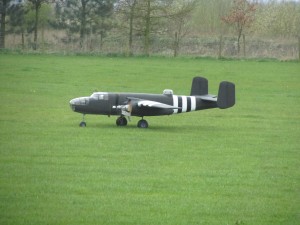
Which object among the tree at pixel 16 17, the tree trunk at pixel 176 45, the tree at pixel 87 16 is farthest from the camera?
the tree at pixel 87 16

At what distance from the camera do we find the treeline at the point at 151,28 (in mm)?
61250

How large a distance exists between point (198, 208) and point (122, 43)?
5291 centimetres

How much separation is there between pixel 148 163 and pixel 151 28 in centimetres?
4455

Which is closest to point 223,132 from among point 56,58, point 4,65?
point 4,65

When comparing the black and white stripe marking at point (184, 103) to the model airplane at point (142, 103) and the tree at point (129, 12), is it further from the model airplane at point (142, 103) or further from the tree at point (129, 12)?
the tree at point (129, 12)

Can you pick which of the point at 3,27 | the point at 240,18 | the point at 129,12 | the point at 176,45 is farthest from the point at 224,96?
the point at 240,18

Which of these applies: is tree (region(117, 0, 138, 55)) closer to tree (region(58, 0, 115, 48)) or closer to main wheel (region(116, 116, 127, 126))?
tree (region(58, 0, 115, 48))

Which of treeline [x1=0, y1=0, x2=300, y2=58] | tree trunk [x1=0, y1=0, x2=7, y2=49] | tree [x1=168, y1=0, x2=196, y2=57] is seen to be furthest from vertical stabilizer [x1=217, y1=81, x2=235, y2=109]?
tree trunk [x1=0, y1=0, x2=7, y2=49]

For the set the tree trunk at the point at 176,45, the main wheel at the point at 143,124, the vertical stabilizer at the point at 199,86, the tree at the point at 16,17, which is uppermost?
the tree at the point at 16,17

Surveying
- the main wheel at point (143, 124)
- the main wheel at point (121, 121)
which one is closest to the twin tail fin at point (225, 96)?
the main wheel at point (143, 124)

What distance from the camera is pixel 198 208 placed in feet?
44.3

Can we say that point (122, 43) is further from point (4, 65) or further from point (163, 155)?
point (163, 155)

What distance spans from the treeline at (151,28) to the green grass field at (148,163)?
79.2 ft

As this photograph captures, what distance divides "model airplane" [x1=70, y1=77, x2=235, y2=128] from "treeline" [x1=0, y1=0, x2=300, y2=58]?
108ft
